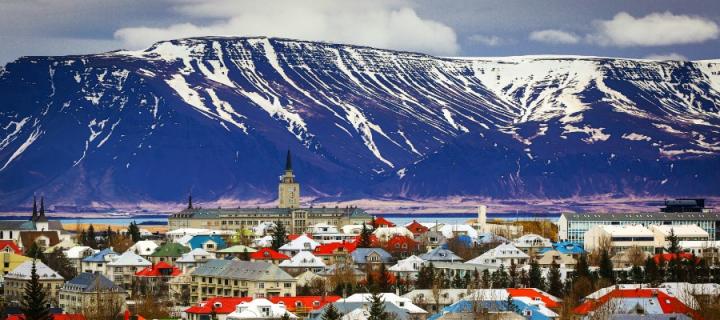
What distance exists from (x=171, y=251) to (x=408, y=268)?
25.8 metres

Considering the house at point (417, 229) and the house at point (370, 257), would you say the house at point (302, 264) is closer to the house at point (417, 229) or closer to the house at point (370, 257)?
the house at point (370, 257)

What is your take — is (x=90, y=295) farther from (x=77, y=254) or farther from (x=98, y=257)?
(x=77, y=254)

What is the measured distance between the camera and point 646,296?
75.4 m

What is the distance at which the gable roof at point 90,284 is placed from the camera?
301 ft

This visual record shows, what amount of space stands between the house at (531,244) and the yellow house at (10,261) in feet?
112

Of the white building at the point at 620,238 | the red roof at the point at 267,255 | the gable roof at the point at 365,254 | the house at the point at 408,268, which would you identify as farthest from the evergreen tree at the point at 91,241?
the house at the point at 408,268

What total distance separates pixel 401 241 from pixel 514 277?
37.7 meters

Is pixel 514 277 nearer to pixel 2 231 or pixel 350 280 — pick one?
pixel 350 280

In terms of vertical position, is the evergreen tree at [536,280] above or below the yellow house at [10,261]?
below

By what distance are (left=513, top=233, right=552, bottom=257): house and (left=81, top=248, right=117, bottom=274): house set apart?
2838 cm

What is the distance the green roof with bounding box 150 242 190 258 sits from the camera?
125 meters

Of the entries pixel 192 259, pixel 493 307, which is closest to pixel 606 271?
pixel 493 307

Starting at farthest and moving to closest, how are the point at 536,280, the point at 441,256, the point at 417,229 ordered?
the point at 417,229 < the point at 441,256 < the point at 536,280

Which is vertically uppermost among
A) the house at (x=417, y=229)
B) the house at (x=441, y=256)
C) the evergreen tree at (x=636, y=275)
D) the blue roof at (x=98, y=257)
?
the house at (x=417, y=229)
